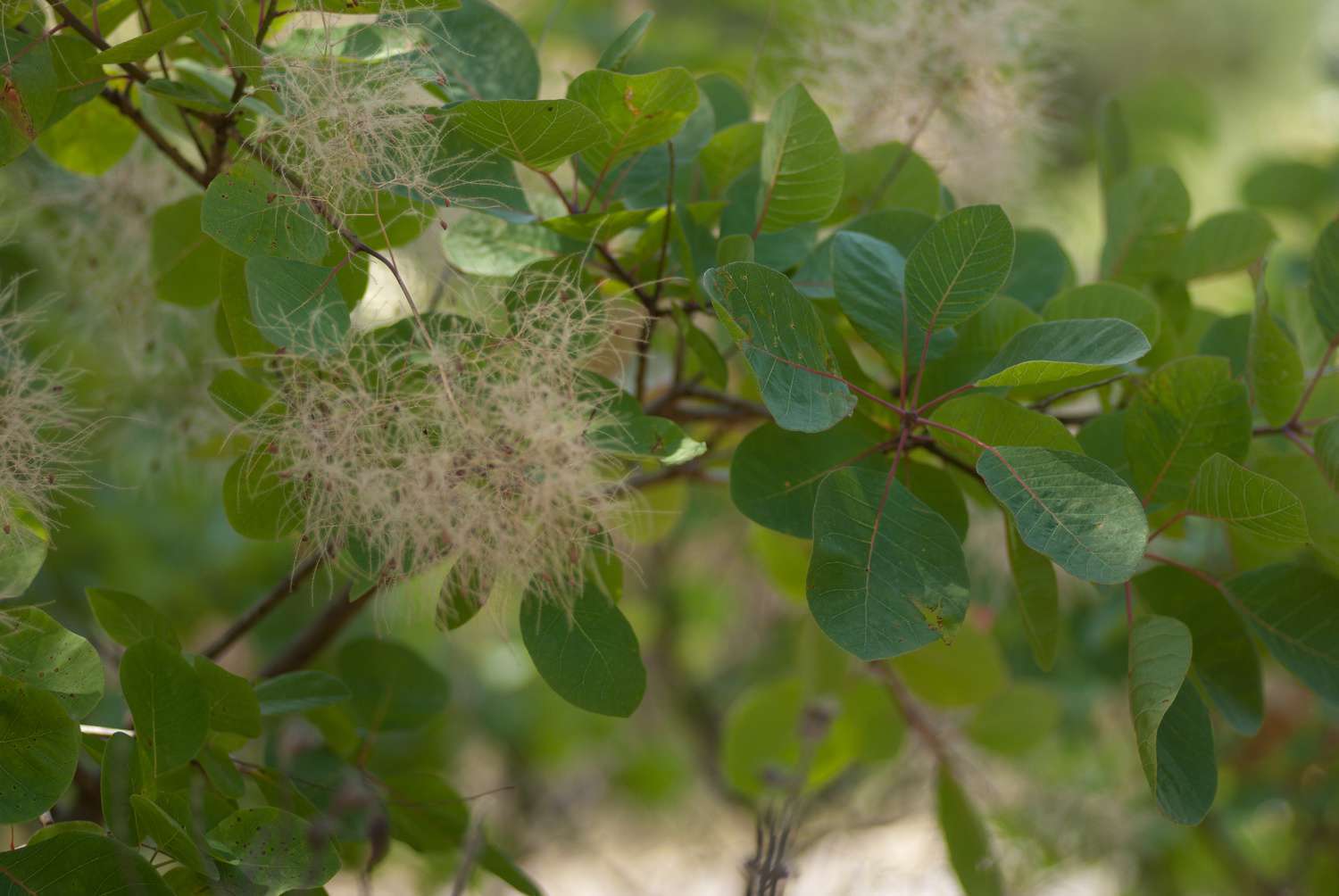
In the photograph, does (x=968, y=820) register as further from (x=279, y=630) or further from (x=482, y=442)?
(x=279, y=630)

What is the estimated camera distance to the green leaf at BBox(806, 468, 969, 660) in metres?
0.50

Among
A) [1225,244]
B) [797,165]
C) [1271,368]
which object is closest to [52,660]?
[797,165]

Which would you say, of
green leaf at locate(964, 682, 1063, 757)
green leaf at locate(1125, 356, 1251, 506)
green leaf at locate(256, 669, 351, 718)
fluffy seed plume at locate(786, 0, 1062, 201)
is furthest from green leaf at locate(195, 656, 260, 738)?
green leaf at locate(964, 682, 1063, 757)

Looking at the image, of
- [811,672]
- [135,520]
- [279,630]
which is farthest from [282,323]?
[135,520]

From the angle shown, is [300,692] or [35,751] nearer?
[35,751]

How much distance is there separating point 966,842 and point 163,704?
0.58 m

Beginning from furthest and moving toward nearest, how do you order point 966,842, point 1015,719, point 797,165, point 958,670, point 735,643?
point 735,643 < point 1015,719 < point 958,670 < point 966,842 < point 797,165

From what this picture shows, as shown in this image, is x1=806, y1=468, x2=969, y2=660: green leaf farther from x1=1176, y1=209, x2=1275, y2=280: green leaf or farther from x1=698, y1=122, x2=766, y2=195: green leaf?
x1=1176, y1=209, x2=1275, y2=280: green leaf

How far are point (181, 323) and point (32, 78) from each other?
34cm

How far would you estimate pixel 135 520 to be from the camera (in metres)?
1.32

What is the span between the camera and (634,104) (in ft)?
1.78

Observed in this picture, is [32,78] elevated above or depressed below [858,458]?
above

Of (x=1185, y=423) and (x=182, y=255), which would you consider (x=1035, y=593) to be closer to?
(x=1185, y=423)

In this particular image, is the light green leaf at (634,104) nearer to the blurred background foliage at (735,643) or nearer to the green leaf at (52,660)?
the blurred background foliage at (735,643)
